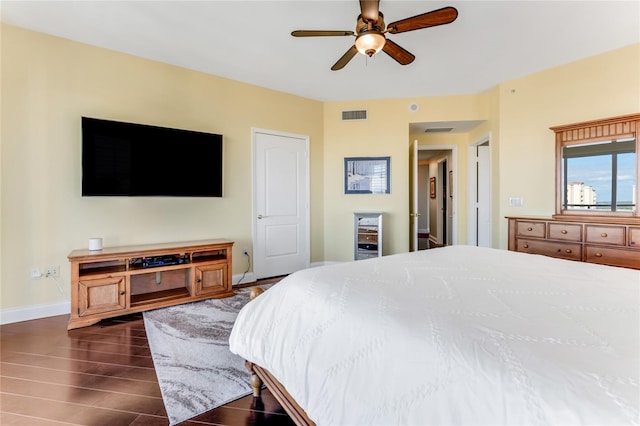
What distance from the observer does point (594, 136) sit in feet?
10.1

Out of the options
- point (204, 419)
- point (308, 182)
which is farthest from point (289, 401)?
point (308, 182)

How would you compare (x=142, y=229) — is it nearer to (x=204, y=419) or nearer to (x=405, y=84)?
(x=204, y=419)

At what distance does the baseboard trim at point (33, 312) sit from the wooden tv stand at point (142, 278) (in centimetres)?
48

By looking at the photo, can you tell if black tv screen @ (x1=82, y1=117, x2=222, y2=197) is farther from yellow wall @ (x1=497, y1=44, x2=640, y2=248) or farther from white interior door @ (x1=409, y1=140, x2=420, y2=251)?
yellow wall @ (x1=497, y1=44, x2=640, y2=248)

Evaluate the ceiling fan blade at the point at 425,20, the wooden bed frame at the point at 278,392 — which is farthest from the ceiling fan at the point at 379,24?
the wooden bed frame at the point at 278,392

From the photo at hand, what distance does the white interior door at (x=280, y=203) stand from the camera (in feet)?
13.5

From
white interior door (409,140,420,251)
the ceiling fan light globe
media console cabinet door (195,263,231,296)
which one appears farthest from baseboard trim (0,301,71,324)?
white interior door (409,140,420,251)

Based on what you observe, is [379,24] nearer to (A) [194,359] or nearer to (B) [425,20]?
(B) [425,20]

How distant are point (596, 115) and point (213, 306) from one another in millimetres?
4645

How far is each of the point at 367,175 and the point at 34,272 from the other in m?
4.14

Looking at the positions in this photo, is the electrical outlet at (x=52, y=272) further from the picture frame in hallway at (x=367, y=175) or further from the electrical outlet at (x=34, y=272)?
the picture frame in hallway at (x=367, y=175)

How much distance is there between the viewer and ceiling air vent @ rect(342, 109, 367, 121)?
4621 mm

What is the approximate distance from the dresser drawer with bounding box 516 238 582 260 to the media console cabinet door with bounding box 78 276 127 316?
427 centimetres

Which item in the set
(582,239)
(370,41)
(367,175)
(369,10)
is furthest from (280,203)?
(582,239)
